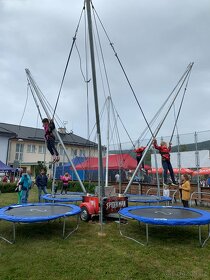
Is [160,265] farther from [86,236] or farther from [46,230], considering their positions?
[46,230]

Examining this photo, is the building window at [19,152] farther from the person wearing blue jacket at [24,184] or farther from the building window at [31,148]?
the person wearing blue jacket at [24,184]

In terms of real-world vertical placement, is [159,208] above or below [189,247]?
above

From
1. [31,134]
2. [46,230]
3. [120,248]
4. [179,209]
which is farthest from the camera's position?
[31,134]

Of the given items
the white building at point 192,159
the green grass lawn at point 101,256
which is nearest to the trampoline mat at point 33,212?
the green grass lawn at point 101,256

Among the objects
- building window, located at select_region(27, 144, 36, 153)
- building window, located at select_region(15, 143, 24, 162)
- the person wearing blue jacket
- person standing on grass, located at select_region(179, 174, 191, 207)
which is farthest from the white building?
building window, located at select_region(27, 144, 36, 153)

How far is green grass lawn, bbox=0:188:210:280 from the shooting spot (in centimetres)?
299

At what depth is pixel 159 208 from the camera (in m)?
5.45

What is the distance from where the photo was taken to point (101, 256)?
3559mm

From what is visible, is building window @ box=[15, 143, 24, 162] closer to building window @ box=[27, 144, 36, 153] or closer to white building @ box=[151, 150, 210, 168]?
building window @ box=[27, 144, 36, 153]

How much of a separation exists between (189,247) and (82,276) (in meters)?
1.87

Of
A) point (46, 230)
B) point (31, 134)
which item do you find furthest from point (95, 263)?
point (31, 134)

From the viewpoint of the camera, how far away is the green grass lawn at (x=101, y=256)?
2.99m

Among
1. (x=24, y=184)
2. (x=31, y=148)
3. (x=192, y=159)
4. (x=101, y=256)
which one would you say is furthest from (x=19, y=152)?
(x=101, y=256)

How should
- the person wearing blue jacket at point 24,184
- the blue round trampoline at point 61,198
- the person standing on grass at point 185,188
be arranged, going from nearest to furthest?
1. the person standing on grass at point 185,188
2. the blue round trampoline at point 61,198
3. the person wearing blue jacket at point 24,184
